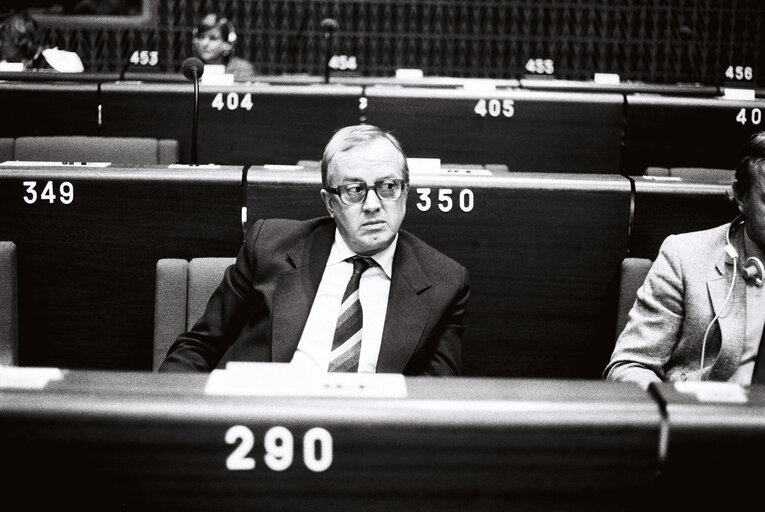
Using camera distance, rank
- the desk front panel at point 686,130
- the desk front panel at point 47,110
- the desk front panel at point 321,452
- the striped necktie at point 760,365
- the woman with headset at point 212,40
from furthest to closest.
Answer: the woman with headset at point 212,40 → the desk front panel at point 47,110 → the desk front panel at point 686,130 → the striped necktie at point 760,365 → the desk front panel at point 321,452

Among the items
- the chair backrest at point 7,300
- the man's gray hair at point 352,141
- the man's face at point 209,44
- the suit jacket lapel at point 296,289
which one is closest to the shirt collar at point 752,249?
the man's gray hair at point 352,141

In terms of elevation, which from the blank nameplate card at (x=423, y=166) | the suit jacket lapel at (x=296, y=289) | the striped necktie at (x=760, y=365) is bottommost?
the striped necktie at (x=760, y=365)

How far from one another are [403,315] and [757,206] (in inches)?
29.7

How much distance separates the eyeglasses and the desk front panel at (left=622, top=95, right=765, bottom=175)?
1929 mm

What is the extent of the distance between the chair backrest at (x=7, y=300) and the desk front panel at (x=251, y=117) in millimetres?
1595

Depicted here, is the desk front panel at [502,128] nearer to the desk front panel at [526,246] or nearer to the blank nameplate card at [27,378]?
the desk front panel at [526,246]

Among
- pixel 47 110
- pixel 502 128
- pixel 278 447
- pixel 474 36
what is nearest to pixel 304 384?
pixel 278 447

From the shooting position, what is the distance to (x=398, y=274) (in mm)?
1797

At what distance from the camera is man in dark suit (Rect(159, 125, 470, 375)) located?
5.73ft

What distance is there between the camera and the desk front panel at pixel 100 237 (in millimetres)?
2080

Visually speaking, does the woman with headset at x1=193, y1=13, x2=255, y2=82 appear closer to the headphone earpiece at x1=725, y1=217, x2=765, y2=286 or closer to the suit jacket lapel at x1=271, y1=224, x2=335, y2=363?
the suit jacket lapel at x1=271, y1=224, x2=335, y2=363

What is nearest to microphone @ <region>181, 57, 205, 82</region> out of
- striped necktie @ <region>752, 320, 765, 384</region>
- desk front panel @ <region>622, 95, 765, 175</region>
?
desk front panel @ <region>622, 95, 765, 175</region>

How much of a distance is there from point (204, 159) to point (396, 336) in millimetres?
2104

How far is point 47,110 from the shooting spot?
3734 millimetres
